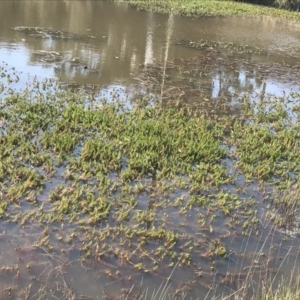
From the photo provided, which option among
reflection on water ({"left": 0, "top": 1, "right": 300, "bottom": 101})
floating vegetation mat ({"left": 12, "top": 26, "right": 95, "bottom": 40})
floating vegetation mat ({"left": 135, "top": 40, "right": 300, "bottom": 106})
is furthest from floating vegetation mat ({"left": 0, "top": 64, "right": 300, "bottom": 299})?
floating vegetation mat ({"left": 12, "top": 26, "right": 95, "bottom": 40})

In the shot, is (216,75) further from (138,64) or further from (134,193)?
(134,193)

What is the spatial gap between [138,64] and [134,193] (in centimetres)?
693

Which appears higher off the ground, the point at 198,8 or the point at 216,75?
the point at 198,8

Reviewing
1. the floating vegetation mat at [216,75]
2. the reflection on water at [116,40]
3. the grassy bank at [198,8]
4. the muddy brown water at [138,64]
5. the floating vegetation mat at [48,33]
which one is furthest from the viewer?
the grassy bank at [198,8]

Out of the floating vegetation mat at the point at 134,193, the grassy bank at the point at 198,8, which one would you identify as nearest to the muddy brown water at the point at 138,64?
the floating vegetation mat at the point at 134,193

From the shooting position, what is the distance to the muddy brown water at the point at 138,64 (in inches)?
147

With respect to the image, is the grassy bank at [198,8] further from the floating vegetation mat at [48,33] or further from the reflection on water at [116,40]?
the floating vegetation mat at [48,33]

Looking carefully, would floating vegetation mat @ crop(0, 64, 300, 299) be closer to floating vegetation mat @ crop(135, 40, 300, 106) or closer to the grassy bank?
floating vegetation mat @ crop(135, 40, 300, 106)

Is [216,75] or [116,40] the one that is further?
[116,40]

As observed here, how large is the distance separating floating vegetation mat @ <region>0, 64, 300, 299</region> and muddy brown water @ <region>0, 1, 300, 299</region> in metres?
0.03

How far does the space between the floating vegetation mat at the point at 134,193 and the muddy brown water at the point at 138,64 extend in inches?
1.1

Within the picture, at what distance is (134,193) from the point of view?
5105 millimetres

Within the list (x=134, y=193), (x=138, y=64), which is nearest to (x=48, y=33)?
(x=138, y=64)

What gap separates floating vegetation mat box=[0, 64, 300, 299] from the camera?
386cm
